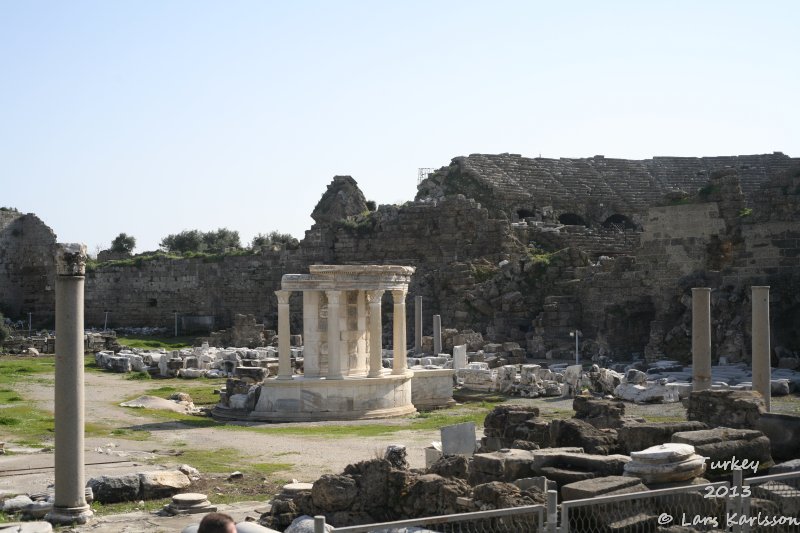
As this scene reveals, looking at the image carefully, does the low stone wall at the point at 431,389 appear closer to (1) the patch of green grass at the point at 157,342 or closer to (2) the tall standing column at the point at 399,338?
(2) the tall standing column at the point at 399,338

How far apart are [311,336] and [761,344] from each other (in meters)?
10.1

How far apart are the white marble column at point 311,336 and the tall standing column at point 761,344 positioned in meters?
9.72

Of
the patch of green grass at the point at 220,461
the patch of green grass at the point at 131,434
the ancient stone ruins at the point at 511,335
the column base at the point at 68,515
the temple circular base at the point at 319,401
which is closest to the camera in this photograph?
the ancient stone ruins at the point at 511,335

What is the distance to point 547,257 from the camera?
135 ft

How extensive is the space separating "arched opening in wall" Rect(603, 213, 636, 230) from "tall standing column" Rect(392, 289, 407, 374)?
2659 cm

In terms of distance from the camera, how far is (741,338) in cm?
2884

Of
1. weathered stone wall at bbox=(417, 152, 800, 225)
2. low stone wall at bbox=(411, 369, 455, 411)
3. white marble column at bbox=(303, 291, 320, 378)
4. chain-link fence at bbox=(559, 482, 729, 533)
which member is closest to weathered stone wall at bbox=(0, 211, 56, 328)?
weathered stone wall at bbox=(417, 152, 800, 225)

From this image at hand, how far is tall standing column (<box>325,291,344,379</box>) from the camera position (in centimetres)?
2397

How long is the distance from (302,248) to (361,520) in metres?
35.9

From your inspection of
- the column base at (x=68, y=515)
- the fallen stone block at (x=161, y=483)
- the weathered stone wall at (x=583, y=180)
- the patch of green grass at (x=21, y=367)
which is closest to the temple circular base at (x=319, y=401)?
the fallen stone block at (x=161, y=483)

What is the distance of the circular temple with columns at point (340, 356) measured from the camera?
23.5 metres

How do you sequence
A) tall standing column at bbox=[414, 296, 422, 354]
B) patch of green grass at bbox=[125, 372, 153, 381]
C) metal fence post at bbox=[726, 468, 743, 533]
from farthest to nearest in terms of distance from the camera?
tall standing column at bbox=[414, 296, 422, 354], patch of green grass at bbox=[125, 372, 153, 381], metal fence post at bbox=[726, 468, 743, 533]

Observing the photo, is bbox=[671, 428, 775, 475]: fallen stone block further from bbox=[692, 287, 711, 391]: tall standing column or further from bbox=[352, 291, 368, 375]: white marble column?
bbox=[352, 291, 368, 375]: white marble column

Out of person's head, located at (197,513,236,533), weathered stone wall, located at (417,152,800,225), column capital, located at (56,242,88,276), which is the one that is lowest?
person's head, located at (197,513,236,533)
